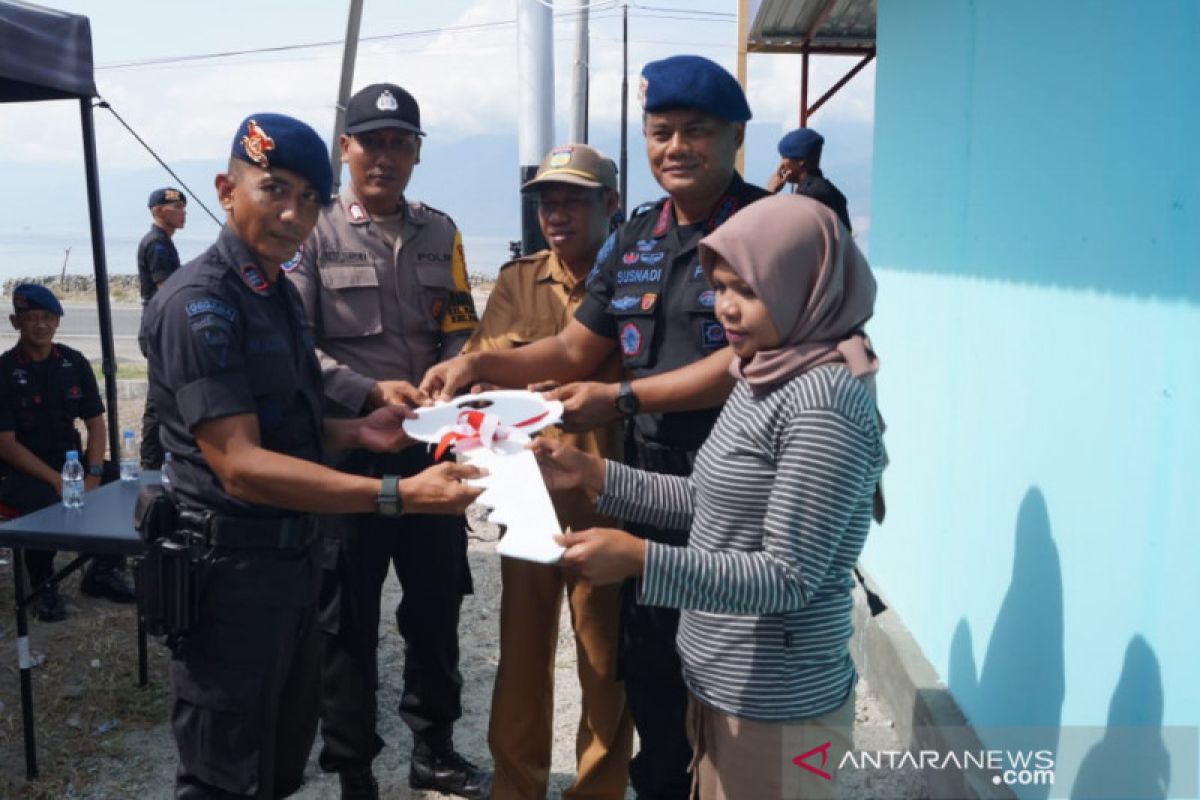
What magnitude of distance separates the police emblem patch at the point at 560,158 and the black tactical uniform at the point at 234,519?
3.16 feet

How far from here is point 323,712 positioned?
10.7 feet

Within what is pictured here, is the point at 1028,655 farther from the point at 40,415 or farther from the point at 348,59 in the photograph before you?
the point at 348,59

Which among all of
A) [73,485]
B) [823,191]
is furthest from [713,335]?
[73,485]

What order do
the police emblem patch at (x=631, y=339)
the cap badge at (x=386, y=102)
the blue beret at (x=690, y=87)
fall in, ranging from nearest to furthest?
the blue beret at (x=690, y=87)
the police emblem patch at (x=631, y=339)
the cap badge at (x=386, y=102)

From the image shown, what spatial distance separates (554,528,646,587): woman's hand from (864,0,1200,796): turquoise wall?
1111 millimetres

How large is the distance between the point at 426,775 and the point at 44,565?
308 centimetres

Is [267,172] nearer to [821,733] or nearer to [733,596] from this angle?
[733,596]

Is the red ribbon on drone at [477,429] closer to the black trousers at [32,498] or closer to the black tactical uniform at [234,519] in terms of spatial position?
the black tactical uniform at [234,519]

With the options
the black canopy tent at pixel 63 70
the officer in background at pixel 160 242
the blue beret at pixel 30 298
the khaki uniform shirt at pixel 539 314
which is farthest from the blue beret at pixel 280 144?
the officer in background at pixel 160 242

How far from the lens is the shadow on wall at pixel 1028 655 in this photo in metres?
2.54

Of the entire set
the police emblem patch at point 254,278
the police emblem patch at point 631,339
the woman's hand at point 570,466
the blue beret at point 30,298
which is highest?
the police emblem patch at point 254,278

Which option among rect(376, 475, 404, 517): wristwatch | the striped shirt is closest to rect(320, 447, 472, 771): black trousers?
rect(376, 475, 404, 517): wristwatch

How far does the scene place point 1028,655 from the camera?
8.84 ft

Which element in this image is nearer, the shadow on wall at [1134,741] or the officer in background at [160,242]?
the shadow on wall at [1134,741]
